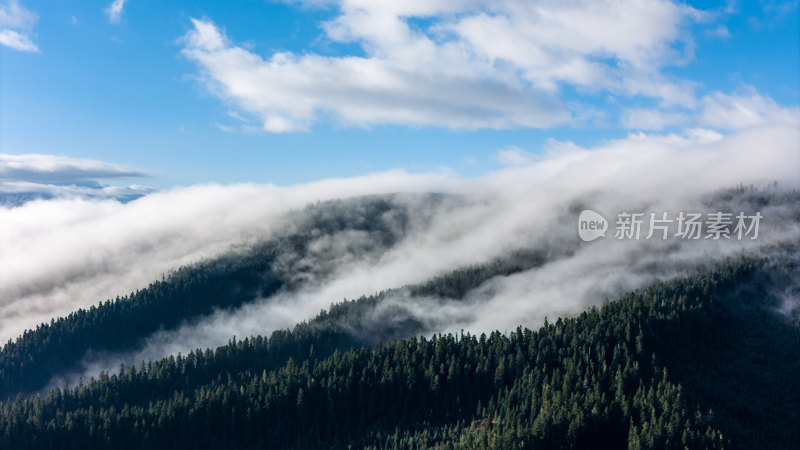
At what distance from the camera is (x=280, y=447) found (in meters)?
196

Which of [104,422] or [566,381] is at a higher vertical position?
[566,381]

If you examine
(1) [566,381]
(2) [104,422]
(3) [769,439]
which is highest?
(1) [566,381]

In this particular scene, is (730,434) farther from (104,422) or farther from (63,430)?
(63,430)

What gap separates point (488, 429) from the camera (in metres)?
175

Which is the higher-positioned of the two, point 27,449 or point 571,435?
point 571,435

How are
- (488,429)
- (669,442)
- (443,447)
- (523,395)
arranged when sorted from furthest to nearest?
(523,395) → (488,429) → (443,447) → (669,442)

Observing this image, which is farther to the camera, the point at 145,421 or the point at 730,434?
the point at 145,421

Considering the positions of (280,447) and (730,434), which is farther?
(280,447)

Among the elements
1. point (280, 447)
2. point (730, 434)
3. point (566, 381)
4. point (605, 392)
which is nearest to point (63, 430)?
point (280, 447)

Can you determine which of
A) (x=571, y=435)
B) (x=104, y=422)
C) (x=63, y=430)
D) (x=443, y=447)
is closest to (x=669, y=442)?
(x=571, y=435)

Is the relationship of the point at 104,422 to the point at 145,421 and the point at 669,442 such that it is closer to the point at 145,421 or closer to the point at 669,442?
the point at 145,421

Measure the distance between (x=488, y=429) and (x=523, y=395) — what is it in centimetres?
2092

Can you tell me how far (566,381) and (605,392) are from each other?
14357mm

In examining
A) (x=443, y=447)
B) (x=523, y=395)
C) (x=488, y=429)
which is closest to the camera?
(x=443, y=447)
